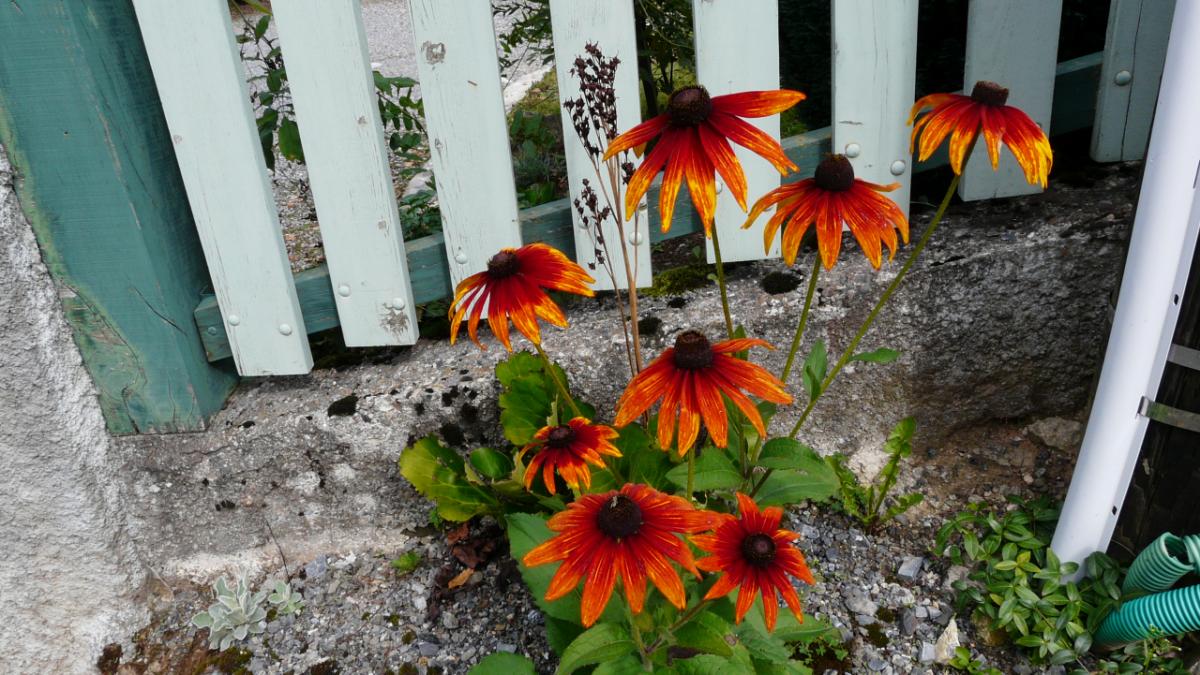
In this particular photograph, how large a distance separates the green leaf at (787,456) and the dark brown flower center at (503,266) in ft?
1.79

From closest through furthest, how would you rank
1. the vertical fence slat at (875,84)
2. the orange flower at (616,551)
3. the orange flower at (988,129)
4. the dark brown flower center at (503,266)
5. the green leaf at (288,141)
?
the orange flower at (616,551)
the orange flower at (988,129)
the dark brown flower center at (503,266)
the vertical fence slat at (875,84)
the green leaf at (288,141)

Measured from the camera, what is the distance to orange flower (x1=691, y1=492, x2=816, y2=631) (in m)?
1.17

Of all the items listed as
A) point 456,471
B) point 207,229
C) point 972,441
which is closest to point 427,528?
point 456,471

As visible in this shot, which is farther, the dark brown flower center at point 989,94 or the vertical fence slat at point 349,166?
the vertical fence slat at point 349,166

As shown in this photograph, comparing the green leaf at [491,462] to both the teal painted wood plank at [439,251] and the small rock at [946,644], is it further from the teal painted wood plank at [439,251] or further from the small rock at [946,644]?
the small rock at [946,644]

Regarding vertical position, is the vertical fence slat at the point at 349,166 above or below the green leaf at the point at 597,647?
above

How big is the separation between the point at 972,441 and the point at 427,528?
130 centimetres

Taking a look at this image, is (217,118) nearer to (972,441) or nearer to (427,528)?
(427,528)

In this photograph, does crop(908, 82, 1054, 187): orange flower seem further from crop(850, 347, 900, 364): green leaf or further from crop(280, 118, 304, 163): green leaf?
crop(280, 118, 304, 163): green leaf

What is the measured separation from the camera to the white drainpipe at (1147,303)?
1529 millimetres

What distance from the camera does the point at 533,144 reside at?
2.77m

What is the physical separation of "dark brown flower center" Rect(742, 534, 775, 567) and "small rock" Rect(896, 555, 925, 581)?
89 centimetres

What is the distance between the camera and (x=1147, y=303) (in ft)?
5.34

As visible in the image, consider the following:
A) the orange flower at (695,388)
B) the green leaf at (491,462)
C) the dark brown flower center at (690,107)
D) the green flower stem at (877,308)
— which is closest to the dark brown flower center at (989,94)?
the green flower stem at (877,308)
